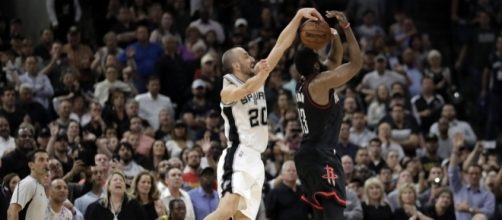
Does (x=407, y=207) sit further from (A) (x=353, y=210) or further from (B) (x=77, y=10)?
(B) (x=77, y=10)

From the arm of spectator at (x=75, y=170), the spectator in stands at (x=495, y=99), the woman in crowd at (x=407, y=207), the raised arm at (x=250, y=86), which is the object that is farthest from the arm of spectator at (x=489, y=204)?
the raised arm at (x=250, y=86)

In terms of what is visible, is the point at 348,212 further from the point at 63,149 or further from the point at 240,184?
the point at 240,184

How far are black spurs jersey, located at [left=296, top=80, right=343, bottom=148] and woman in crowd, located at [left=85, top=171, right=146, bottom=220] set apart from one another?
329cm

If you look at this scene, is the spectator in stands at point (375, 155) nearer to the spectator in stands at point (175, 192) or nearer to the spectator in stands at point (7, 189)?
the spectator in stands at point (175, 192)

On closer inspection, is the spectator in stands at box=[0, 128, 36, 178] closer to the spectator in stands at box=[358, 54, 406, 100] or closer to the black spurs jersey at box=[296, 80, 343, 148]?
the black spurs jersey at box=[296, 80, 343, 148]

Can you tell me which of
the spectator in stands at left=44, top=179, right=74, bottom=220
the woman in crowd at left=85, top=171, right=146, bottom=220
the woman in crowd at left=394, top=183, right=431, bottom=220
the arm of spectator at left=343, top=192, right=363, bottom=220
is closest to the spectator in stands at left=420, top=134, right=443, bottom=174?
the woman in crowd at left=394, top=183, right=431, bottom=220

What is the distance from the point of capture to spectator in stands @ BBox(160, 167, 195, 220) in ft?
54.6

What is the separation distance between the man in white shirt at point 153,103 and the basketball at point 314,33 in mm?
7752

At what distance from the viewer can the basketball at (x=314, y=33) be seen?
13.1 m

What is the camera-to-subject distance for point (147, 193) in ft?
53.6

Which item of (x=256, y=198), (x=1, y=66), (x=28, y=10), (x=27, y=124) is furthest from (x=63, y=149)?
(x=28, y=10)

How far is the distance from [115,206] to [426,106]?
319 inches

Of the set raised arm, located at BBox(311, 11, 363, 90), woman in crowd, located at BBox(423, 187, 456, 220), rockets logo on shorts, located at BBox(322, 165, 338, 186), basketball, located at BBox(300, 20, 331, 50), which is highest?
basketball, located at BBox(300, 20, 331, 50)

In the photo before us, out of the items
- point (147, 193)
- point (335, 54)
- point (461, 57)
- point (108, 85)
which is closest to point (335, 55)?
point (335, 54)
